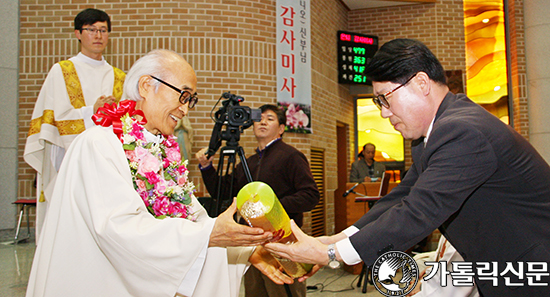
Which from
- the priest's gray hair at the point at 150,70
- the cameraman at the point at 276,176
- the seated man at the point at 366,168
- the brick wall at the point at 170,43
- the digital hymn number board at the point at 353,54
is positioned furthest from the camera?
the digital hymn number board at the point at 353,54

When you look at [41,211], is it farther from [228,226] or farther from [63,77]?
[228,226]

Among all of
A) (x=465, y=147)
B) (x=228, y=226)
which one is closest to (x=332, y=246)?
(x=228, y=226)

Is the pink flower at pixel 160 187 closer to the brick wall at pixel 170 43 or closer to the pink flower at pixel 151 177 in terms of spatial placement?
the pink flower at pixel 151 177

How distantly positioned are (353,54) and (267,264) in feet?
25.3

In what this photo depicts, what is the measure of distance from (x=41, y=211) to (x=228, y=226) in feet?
7.13

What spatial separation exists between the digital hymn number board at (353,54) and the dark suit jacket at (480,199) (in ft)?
24.9

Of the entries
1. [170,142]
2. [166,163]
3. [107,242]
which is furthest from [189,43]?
[107,242]

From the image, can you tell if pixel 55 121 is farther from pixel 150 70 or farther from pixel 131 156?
pixel 131 156

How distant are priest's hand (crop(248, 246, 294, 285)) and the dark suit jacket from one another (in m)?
0.58

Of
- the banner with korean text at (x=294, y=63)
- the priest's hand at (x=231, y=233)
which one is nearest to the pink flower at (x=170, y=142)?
the priest's hand at (x=231, y=233)

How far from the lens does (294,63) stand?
7160 millimetres

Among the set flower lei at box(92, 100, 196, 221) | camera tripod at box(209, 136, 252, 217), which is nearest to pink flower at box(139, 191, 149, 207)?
flower lei at box(92, 100, 196, 221)

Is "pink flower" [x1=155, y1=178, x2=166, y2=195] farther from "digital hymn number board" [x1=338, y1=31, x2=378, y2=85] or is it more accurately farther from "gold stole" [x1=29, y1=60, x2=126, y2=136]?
"digital hymn number board" [x1=338, y1=31, x2=378, y2=85]

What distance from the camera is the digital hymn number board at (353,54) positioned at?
9102 mm
